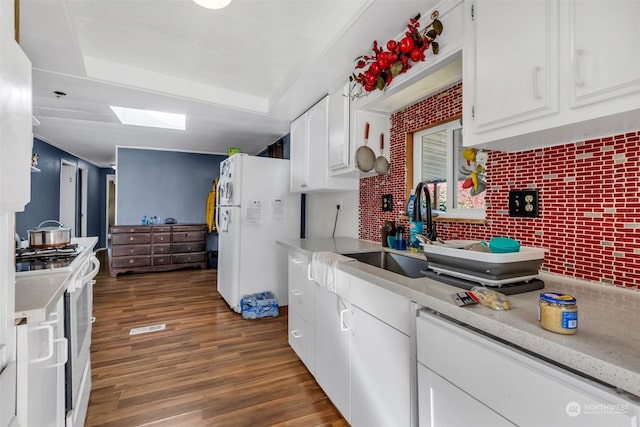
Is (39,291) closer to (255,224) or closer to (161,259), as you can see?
(255,224)

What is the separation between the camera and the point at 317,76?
2346mm

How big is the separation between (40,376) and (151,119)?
3.97 m

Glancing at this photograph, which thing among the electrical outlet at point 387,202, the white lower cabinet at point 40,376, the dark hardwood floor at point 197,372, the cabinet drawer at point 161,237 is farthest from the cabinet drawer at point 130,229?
the electrical outlet at point 387,202

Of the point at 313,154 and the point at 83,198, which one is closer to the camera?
the point at 313,154

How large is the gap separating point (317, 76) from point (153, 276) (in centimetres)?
437

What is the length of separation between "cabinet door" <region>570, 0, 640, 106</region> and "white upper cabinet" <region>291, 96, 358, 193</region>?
70.2 inches

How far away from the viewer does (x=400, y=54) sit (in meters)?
1.65

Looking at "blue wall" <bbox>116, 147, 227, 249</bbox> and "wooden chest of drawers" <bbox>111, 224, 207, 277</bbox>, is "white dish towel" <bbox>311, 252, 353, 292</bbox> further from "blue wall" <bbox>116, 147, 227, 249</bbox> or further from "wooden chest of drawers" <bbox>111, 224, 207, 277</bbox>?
"blue wall" <bbox>116, 147, 227, 249</bbox>

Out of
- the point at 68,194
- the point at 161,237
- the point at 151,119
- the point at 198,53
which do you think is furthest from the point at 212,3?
the point at 68,194

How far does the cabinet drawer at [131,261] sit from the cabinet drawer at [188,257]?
0.42 metres

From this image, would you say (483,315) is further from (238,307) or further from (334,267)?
(238,307)

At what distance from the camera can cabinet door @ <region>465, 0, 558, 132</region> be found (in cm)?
100

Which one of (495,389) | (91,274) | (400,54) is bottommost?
(495,389)

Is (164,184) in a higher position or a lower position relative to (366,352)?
higher
